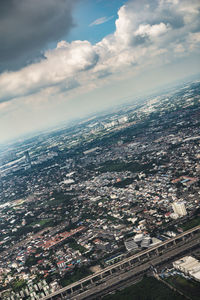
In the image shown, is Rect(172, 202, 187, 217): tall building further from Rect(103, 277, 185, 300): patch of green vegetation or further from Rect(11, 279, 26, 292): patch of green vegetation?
Rect(11, 279, 26, 292): patch of green vegetation

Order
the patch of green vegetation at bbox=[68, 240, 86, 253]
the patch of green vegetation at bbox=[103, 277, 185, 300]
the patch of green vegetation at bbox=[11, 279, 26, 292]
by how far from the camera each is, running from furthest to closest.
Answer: the patch of green vegetation at bbox=[68, 240, 86, 253] < the patch of green vegetation at bbox=[11, 279, 26, 292] < the patch of green vegetation at bbox=[103, 277, 185, 300]

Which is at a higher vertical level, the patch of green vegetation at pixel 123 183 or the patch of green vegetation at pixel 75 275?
the patch of green vegetation at pixel 123 183

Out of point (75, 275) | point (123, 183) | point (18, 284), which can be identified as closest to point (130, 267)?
point (75, 275)

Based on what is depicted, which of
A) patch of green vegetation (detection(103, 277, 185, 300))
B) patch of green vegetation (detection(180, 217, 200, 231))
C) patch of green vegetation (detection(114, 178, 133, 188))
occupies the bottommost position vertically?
patch of green vegetation (detection(103, 277, 185, 300))

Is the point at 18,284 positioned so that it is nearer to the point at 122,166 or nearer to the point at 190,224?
the point at 190,224

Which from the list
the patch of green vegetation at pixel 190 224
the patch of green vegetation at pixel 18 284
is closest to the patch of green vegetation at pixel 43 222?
the patch of green vegetation at pixel 18 284

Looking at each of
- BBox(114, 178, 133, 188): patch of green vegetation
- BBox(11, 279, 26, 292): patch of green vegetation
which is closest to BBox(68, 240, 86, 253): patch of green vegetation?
BBox(11, 279, 26, 292): patch of green vegetation

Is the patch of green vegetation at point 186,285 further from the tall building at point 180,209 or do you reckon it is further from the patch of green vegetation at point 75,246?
the patch of green vegetation at point 75,246
